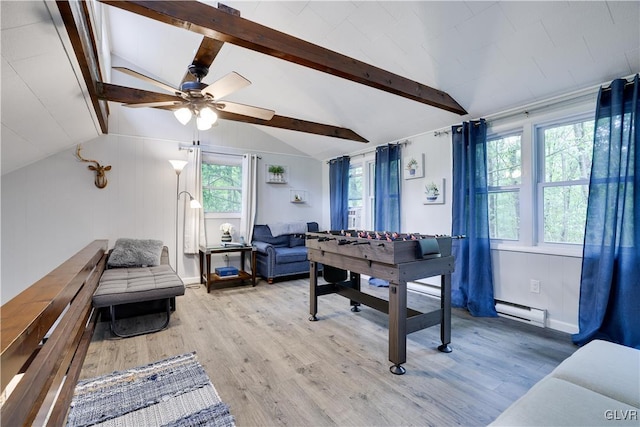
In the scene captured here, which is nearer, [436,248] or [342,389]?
[342,389]

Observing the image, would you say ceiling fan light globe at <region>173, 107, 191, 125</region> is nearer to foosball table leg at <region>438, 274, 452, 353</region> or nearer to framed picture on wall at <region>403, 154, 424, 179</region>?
foosball table leg at <region>438, 274, 452, 353</region>

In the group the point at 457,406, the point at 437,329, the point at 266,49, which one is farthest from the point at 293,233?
the point at 457,406

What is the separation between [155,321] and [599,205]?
14.6 feet

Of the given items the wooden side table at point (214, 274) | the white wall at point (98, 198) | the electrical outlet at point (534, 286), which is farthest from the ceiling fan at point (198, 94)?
the electrical outlet at point (534, 286)

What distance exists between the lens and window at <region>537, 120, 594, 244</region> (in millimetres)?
2744

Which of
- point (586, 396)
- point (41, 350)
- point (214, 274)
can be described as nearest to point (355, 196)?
point (214, 274)

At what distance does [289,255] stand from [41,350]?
351 centimetres

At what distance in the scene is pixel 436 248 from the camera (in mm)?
2314

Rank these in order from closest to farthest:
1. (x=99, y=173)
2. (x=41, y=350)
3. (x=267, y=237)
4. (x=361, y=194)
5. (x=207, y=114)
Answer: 1. (x=41, y=350)
2. (x=207, y=114)
3. (x=99, y=173)
4. (x=267, y=237)
5. (x=361, y=194)

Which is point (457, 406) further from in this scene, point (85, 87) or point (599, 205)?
point (85, 87)

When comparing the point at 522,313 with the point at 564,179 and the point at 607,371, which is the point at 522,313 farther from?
the point at 607,371

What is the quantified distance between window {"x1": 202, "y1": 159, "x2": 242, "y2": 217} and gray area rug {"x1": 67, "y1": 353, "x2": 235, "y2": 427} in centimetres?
311

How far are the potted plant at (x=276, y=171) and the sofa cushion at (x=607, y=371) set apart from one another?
4800 mm

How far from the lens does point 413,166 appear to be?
13.6 feet
